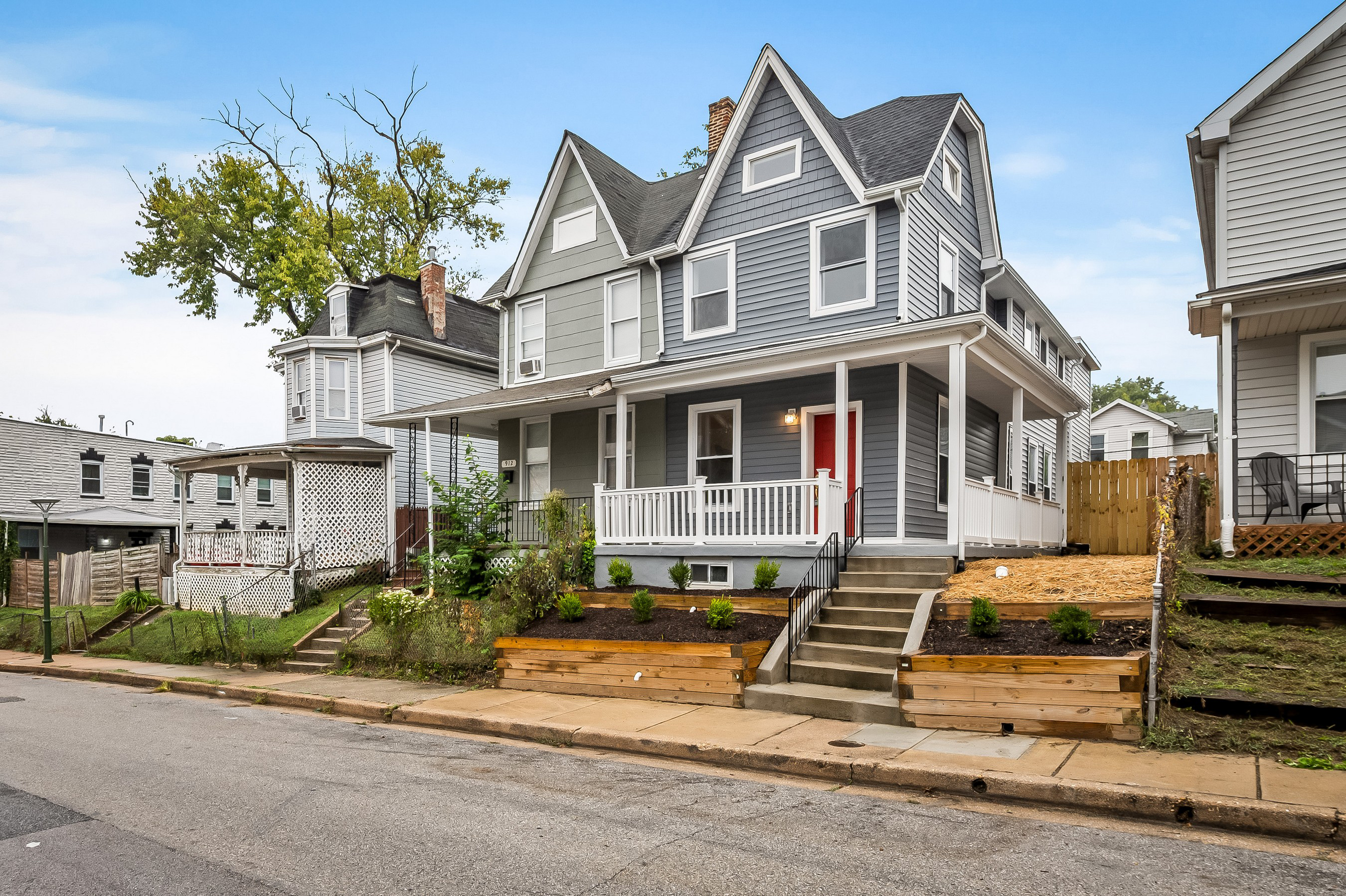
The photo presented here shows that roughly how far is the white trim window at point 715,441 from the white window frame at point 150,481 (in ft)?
95.4

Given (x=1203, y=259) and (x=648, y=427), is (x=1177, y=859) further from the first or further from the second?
(x=1203, y=259)

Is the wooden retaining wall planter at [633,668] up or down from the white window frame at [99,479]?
down

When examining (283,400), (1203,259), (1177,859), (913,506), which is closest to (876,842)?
(1177,859)

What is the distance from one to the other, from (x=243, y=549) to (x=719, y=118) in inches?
596

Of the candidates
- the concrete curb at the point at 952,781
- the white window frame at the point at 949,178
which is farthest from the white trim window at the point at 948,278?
the concrete curb at the point at 952,781

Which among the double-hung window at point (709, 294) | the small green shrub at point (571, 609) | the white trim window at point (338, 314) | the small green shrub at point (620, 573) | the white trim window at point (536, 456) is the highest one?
the white trim window at point (338, 314)

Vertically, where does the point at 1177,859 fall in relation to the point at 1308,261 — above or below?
below

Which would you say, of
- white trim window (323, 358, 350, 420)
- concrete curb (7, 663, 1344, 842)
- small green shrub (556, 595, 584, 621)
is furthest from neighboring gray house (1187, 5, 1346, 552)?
white trim window (323, 358, 350, 420)

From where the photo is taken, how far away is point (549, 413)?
17906 mm

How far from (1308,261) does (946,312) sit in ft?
18.1

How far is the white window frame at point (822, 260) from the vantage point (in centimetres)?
1396

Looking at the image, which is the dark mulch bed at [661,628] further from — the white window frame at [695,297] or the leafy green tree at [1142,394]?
the leafy green tree at [1142,394]

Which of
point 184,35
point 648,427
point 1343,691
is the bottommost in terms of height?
point 1343,691

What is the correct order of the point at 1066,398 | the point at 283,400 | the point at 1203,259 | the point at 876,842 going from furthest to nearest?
the point at 283,400 < the point at 1203,259 < the point at 1066,398 < the point at 876,842
